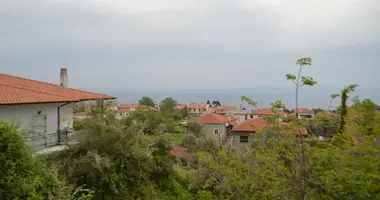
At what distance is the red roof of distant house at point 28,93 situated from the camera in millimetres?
14252

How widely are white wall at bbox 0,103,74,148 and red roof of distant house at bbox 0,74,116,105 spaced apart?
1.44ft

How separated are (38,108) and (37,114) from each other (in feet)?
0.94

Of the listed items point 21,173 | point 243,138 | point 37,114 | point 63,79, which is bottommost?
point 243,138

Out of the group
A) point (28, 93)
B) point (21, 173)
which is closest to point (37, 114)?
point (28, 93)

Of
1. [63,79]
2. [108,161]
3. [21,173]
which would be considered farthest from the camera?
[63,79]

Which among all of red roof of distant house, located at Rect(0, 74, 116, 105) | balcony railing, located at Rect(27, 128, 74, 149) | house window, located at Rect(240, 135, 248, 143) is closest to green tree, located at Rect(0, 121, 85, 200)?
red roof of distant house, located at Rect(0, 74, 116, 105)

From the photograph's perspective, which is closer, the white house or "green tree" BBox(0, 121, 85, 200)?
"green tree" BBox(0, 121, 85, 200)

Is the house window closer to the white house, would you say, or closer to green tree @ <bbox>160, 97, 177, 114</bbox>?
the white house

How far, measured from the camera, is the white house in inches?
557

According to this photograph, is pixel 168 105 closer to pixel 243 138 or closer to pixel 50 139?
pixel 243 138

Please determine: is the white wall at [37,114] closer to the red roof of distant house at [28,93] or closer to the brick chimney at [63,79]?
the red roof of distant house at [28,93]

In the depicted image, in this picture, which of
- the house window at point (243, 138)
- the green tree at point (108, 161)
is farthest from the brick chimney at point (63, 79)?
the house window at point (243, 138)

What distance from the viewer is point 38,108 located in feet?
51.8

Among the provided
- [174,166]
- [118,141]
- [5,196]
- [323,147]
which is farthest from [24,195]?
[174,166]
